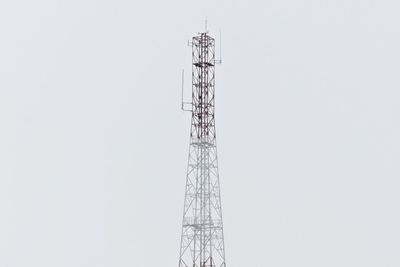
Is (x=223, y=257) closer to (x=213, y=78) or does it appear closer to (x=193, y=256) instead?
(x=193, y=256)

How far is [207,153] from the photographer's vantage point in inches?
3664

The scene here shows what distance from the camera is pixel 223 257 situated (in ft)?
302

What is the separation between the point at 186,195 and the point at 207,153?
3.20 meters

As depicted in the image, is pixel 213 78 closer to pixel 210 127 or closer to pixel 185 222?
pixel 210 127

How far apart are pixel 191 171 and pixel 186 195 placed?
5.41 ft

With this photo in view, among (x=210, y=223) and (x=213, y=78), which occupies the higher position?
(x=213, y=78)

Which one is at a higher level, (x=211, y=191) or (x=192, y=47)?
(x=192, y=47)

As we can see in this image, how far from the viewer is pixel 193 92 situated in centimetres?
9394

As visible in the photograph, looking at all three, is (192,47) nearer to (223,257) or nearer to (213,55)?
(213,55)

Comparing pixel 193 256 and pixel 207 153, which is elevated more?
pixel 207 153

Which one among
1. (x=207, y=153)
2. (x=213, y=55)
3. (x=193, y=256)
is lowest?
(x=193, y=256)

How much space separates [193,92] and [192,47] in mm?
3086

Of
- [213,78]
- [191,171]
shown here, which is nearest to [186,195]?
[191,171]

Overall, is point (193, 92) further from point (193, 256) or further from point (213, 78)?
point (193, 256)
